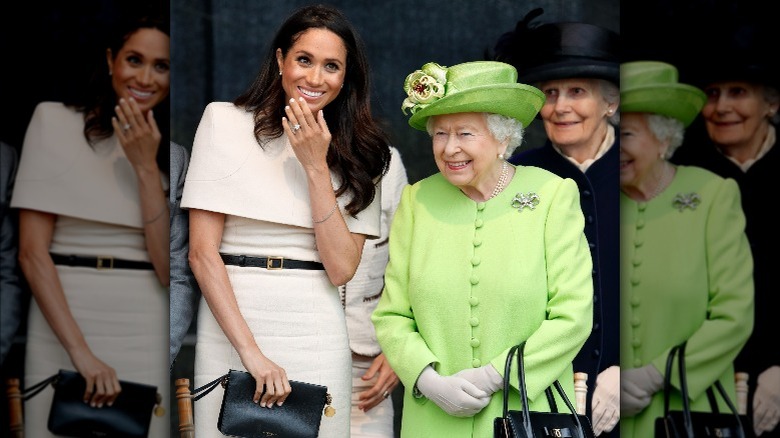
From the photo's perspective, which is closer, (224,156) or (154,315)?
(224,156)

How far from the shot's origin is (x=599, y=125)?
6207 mm

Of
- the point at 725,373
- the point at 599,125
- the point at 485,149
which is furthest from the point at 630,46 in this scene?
the point at 725,373

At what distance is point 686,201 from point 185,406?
2387 mm

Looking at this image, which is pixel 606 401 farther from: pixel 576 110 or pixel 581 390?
pixel 576 110

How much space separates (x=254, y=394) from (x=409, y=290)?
0.80 m

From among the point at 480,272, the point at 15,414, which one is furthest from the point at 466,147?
the point at 15,414

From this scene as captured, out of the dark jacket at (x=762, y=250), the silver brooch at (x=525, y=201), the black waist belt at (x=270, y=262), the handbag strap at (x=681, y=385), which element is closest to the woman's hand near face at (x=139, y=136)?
the black waist belt at (x=270, y=262)

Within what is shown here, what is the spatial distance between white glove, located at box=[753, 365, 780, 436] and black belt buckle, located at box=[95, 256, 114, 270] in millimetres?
2993

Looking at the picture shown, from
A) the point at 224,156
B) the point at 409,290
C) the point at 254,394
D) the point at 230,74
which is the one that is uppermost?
the point at 230,74

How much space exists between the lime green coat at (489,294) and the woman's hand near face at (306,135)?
0.53 meters

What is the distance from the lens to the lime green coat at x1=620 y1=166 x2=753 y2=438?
6.07 m

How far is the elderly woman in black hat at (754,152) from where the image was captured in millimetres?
6078

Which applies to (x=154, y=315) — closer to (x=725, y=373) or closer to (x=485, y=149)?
(x=485, y=149)

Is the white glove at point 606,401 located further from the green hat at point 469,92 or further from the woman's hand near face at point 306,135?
the woman's hand near face at point 306,135
